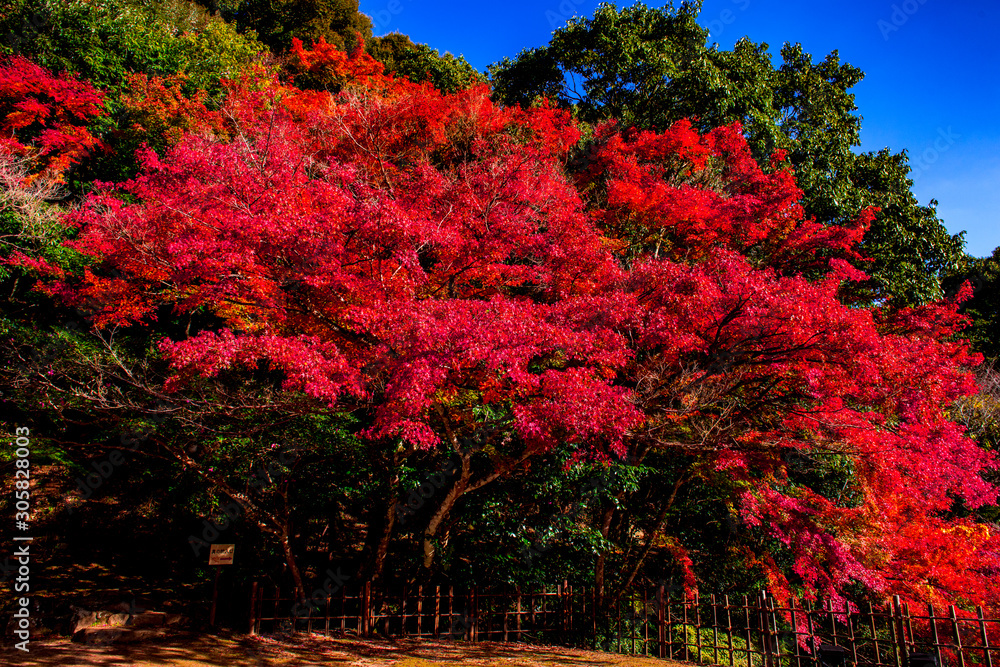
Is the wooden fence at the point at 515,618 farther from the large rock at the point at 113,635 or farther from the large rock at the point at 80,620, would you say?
the large rock at the point at 80,620

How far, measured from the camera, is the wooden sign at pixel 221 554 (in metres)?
7.38

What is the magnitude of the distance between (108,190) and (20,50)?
5.28 metres

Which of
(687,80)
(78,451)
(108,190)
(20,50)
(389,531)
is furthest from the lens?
(687,80)

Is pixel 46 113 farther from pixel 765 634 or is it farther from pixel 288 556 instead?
pixel 765 634

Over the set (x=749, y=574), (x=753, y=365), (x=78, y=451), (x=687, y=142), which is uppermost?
(x=687, y=142)

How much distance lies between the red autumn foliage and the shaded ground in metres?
3.08

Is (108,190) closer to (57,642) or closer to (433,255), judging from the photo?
(433,255)

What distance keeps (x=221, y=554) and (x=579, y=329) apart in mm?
6244

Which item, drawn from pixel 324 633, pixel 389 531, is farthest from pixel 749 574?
pixel 324 633

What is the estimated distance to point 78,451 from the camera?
472 inches

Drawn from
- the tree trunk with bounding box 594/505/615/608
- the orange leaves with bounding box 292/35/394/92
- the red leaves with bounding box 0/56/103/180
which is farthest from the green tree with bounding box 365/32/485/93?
the tree trunk with bounding box 594/505/615/608

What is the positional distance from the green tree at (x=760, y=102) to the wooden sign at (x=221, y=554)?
16011mm

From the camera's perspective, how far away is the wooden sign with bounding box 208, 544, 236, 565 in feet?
24.2

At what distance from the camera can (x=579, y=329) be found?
8.79m
